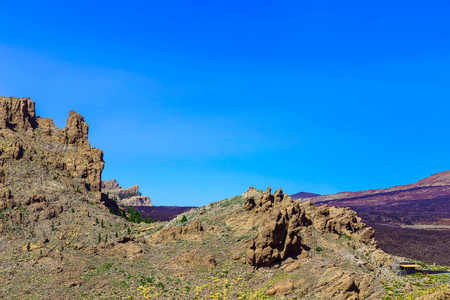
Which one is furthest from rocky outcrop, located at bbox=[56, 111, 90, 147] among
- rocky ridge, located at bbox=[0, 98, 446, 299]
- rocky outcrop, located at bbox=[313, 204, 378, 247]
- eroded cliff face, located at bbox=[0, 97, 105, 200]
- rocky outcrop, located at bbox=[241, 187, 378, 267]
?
rocky outcrop, located at bbox=[313, 204, 378, 247]

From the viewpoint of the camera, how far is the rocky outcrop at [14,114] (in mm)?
106562

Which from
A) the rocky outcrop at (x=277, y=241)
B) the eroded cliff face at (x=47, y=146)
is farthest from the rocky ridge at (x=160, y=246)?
the eroded cliff face at (x=47, y=146)

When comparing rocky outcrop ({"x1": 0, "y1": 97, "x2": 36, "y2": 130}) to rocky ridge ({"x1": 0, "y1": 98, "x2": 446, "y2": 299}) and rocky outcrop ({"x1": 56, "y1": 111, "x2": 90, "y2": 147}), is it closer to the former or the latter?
rocky ridge ({"x1": 0, "y1": 98, "x2": 446, "y2": 299})

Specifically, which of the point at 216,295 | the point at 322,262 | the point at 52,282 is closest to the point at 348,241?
the point at 322,262

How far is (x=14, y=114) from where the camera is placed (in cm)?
10956

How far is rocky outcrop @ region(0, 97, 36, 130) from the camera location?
107 metres

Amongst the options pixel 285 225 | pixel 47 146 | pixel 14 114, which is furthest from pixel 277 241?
pixel 14 114

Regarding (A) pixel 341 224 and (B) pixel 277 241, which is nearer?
(B) pixel 277 241

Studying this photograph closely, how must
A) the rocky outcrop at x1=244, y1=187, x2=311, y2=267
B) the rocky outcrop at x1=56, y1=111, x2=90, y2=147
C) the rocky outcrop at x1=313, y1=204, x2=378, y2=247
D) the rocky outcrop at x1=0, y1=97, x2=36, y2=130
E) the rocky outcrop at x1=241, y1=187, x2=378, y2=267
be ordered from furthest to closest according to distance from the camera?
the rocky outcrop at x1=56, y1=111, x2=90, y2=147
the rocky outcrop at x1=0, y1=97, x2=36, y2=130
the rocky outcrop at x1=313, y1=204, x2=378, y2=247
the rocky outcrop at x1=241, y1=187, x2=378, y2=267
the rocky outcrop at x1=244, y1=187, x2=311, y2=267

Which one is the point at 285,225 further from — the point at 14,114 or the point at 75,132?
the point at 14,114

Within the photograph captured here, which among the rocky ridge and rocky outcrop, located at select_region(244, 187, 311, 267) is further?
rocky outcrop, located at select_region(244, 187, 311, 267)

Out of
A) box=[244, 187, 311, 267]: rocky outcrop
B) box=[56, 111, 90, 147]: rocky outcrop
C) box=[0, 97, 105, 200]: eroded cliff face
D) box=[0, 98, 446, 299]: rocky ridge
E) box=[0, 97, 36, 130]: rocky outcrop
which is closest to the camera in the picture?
box=[0, 98, 446, 299]: rocky ridge

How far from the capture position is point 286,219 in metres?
69.4

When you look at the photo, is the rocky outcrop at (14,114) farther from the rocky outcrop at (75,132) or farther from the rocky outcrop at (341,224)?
the rocky outcrop at (341,224)
